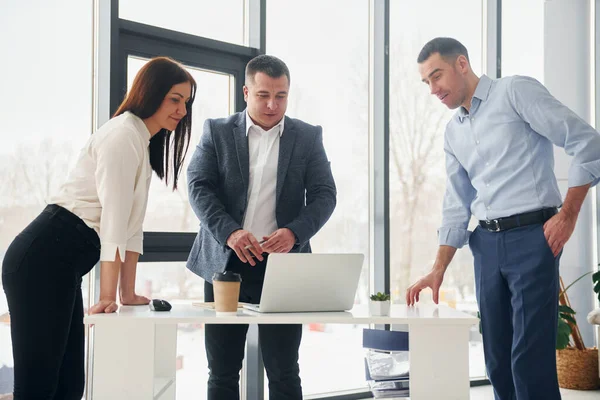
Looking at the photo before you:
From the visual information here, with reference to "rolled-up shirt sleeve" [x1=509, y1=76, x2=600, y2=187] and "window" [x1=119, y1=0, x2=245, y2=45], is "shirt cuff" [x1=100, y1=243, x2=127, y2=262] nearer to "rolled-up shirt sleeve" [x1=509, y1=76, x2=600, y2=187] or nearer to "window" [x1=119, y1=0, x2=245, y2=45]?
"rolled-up shirt sleeve" [x1=509, y1=76, x2=600, y2=187]

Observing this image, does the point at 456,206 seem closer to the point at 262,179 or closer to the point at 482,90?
the point at 482,90

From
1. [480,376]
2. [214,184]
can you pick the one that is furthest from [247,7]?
[480,376]

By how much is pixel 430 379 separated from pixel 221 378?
0.90m

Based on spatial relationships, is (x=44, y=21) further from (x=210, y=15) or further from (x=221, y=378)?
(x=221, y=378)

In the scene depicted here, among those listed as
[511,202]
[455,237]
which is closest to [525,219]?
[511,202]

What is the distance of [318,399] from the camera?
12.9 ft

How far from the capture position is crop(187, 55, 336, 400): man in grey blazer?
2457 mm

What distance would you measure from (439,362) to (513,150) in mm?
883

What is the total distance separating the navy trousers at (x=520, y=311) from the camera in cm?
224

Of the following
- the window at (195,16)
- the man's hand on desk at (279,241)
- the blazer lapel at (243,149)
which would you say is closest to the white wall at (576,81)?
the window at (195,16)

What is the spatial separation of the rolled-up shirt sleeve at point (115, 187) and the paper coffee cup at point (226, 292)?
30 cm

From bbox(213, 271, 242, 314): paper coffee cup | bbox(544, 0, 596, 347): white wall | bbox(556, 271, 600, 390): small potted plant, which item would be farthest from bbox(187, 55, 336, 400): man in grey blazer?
bbox(544, 0, 596, 347): white wall

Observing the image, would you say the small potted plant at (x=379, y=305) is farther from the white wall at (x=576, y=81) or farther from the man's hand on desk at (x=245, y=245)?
the white wall at (x=576, y=81)

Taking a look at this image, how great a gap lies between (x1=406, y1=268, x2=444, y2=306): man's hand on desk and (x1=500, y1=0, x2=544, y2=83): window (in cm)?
259
